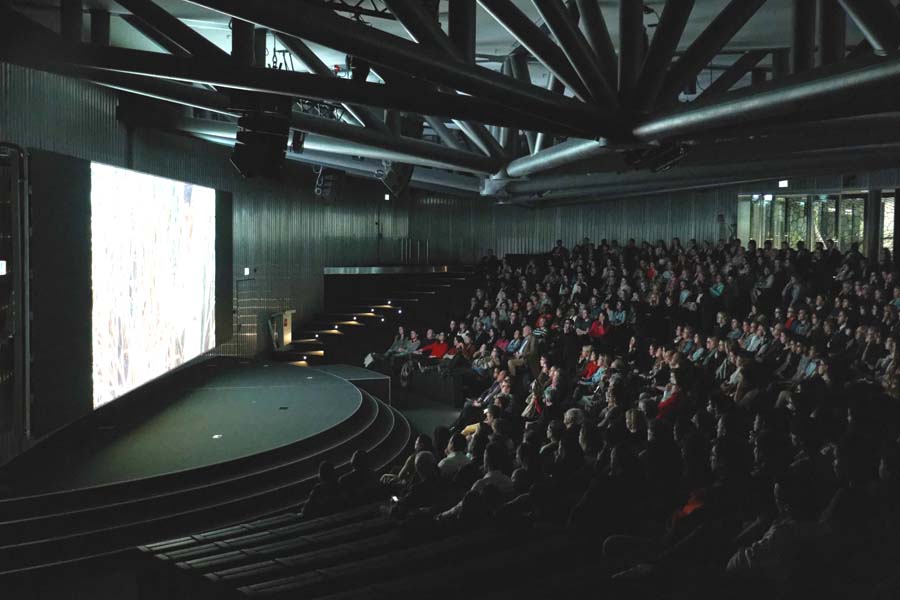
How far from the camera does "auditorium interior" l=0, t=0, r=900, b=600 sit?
539 centimetres

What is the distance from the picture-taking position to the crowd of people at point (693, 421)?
16.0ft

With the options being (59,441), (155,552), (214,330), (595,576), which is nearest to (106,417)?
(59,441)

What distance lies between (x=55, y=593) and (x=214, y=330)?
7400 millimetres

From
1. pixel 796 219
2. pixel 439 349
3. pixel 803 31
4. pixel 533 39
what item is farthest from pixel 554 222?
pixel 533 39

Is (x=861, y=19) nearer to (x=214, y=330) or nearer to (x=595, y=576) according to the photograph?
(x=595, y=576)

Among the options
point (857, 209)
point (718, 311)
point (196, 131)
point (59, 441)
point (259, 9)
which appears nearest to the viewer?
point (259, 9)

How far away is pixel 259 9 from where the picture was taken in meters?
5.92

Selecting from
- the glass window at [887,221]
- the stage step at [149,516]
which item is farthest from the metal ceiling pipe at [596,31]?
the glass window at [887,221]

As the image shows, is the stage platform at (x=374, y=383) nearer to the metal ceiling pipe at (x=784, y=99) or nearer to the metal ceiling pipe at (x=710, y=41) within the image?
the metal ceiling pipe at (x=784, y=99)

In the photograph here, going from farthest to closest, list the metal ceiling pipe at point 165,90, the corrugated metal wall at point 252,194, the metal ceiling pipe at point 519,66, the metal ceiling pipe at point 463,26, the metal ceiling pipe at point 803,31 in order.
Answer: the metal ceiling pipe at point 519,66
the corrugated metal wall at point 252,194
the metal ceiling pipe at point 165,90
the metal ceiling pipe at point 463,26
the metal ceiling pipe at point 803,31

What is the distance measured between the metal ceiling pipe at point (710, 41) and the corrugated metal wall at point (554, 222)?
1750cm

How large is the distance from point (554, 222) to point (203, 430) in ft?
65.1

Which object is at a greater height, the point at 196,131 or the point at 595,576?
the point at 196,131

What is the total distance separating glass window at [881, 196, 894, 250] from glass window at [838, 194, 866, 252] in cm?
49
